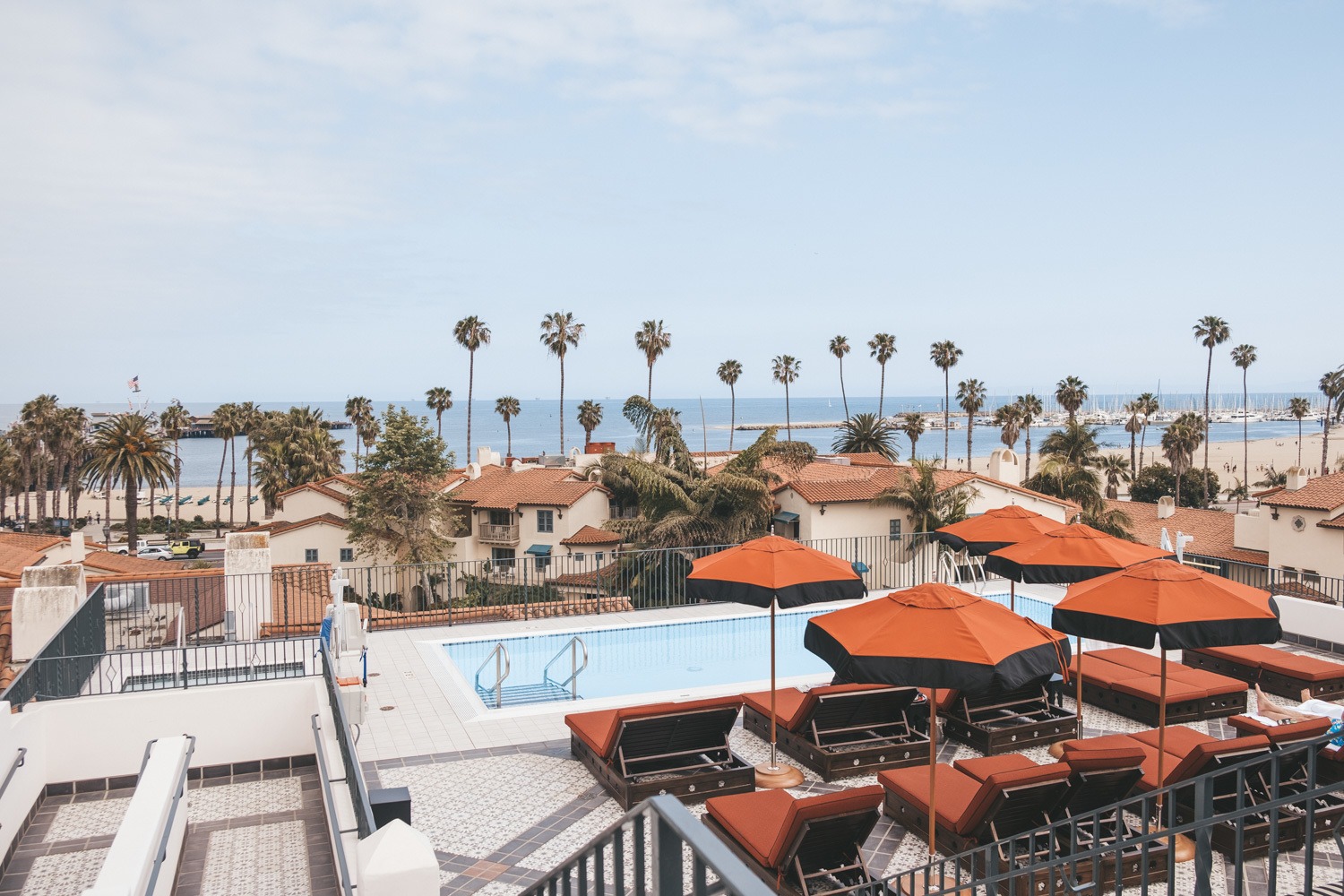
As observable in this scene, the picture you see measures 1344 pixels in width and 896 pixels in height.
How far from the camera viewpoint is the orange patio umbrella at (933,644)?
6.27m

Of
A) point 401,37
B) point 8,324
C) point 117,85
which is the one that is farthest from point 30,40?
point 8,324

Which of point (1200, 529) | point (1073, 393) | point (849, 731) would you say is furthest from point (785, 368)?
point (849, 731)

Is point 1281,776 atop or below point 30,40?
below

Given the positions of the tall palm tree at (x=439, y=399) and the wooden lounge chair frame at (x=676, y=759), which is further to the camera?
the tall palm tree at (x=439, y=399)

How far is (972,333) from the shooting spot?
293ft

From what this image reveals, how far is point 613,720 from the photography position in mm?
8336

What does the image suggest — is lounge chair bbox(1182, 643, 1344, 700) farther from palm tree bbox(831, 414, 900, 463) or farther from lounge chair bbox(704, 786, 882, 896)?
palm tree bbox(831, 414, 900, 463)

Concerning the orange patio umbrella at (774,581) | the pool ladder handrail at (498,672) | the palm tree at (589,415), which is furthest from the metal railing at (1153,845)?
the palm tree at (589,415)

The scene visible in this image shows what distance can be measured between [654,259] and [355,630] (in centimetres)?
9406

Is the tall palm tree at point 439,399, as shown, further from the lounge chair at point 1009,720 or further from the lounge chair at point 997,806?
the lounge chair at point 997,806

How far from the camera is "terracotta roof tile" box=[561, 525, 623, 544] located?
42875mm

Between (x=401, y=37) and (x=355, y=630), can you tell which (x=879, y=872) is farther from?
(x=401, y=37)

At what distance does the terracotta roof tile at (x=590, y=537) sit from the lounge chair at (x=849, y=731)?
33.1m

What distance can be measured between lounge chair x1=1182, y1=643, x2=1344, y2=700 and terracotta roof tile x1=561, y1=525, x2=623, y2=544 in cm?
3197
